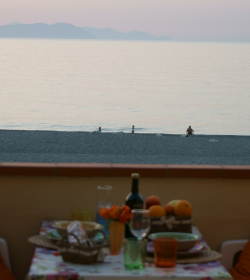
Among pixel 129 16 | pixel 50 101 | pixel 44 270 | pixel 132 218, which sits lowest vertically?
pixel 44 270

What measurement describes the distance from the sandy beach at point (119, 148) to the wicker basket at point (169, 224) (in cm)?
923

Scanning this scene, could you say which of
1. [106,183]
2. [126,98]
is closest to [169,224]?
[106,183]

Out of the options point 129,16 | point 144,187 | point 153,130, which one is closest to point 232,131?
point 153,130

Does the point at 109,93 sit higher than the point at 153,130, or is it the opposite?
the point at 109,93

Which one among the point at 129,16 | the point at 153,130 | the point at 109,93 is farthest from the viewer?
the point at 129,16

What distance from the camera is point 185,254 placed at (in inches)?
79.4

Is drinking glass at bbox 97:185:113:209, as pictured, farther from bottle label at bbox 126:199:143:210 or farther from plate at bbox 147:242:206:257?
plate at bbox 147:242:206:257

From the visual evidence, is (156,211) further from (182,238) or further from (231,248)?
(231,248)

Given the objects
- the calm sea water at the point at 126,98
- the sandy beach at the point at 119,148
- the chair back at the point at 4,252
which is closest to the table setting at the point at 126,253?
the chair back at the point at 4,252

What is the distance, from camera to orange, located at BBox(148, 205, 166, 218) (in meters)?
2.16

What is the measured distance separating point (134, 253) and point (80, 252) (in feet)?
0.65

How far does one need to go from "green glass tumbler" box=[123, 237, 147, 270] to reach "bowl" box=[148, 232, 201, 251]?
18 cm

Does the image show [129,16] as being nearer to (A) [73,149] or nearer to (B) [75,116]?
(B) [75,116]

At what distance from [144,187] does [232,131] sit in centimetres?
2142
